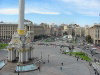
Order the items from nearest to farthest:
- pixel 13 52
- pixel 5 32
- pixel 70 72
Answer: pixel 70 72, pixel 13 52, pixel 5 32

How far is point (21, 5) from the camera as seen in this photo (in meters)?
41.0

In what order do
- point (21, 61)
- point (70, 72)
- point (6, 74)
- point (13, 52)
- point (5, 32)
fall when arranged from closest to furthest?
1. point (6, 74)
2. point (70, 72)
3. point (21, 61)
4. point (13, 52)
5. point (5, 32)

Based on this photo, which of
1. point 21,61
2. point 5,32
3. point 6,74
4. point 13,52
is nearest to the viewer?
point 6,74

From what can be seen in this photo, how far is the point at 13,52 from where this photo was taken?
42.2m

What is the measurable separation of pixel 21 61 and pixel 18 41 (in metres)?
5.16

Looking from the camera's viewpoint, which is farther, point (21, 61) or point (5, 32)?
point (5, 32)

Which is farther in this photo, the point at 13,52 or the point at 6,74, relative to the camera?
the point at 13,52

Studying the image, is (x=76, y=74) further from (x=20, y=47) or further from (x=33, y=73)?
(x=20, y=47)

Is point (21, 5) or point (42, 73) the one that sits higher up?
point (21, 5)

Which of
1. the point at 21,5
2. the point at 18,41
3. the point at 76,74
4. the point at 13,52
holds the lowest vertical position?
the point at 76,74

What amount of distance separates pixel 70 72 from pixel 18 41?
620 inches

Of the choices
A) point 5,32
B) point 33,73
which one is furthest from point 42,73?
point 5,32

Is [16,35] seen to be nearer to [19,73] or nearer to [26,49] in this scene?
[26,49]

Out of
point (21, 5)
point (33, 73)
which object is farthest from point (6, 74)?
point (21, 5)
